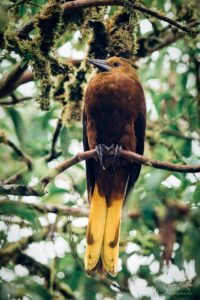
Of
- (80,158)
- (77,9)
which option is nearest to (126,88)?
(77,9)

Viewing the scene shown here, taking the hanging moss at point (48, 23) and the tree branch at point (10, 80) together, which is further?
the tree branch at point (10, 80)

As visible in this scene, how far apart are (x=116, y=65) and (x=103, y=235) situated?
1.27 meters

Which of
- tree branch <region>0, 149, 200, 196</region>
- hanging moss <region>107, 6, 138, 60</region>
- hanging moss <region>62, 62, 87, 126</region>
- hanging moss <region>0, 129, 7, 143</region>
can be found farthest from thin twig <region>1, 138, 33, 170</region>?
tree branch <region>0, 149, 200, 196</region>

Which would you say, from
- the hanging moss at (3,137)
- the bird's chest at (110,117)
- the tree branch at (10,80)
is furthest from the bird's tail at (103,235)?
the tree branch at (10,80)

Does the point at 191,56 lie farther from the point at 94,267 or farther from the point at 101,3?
the point at 94,267

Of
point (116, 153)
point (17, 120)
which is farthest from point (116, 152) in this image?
point (17, 120)

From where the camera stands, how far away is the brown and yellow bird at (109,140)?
3682 mm

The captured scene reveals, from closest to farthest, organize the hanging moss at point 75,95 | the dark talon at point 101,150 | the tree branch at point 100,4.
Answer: the tree branch at point 100,4 → the dark talon at point 101,150 → the hanging moss at point 75,95

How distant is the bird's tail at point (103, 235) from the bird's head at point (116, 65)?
875mm

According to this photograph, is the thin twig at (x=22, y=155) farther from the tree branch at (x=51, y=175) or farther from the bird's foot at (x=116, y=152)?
the tree branch at (x=51, y=175)

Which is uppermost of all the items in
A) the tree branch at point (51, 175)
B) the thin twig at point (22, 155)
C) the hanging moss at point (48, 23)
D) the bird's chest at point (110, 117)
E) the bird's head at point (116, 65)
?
the hanging moss at point (48, 23)

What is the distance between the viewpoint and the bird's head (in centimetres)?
393

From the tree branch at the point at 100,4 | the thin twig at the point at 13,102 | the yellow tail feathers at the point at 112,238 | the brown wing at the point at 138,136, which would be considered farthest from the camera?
the thin twig at the point at 13,102

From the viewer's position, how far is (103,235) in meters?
3.66
